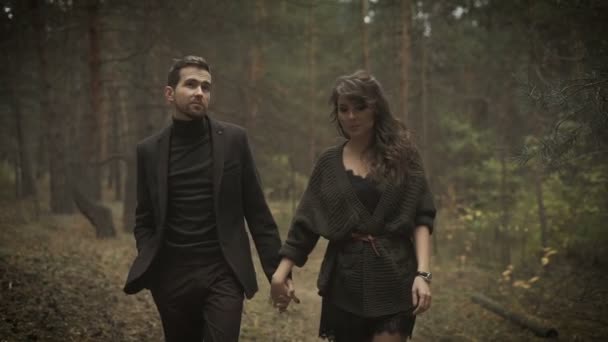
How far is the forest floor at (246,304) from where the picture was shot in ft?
21.1

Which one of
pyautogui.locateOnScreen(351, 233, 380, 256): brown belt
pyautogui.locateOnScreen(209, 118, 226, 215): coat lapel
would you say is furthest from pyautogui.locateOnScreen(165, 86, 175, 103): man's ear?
pyautogui.locateOnScreen(351, 233, 380, 256): brown belt

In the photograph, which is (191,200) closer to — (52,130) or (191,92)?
(191,92)

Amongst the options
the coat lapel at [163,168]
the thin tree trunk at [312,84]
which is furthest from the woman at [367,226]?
the thin tree trunk at [312,84]

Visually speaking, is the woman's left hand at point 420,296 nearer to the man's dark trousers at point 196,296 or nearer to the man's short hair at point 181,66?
the man's dark trousers at point 196,296

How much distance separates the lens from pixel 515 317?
7.61 m

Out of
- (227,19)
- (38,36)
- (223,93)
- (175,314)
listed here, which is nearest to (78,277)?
(175,314)

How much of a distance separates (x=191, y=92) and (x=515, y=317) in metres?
6.22

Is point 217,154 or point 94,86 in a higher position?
point 94,86

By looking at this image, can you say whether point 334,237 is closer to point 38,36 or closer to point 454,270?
point 454,270

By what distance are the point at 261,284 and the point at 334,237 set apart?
6.89 metres

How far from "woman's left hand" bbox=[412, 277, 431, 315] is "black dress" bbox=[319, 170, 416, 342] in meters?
0.16

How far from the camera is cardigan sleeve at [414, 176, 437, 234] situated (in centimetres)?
345

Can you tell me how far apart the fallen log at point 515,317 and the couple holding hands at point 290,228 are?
4407 millimetres

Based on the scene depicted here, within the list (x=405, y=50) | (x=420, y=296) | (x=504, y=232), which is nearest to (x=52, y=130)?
(x=405, y=50)
